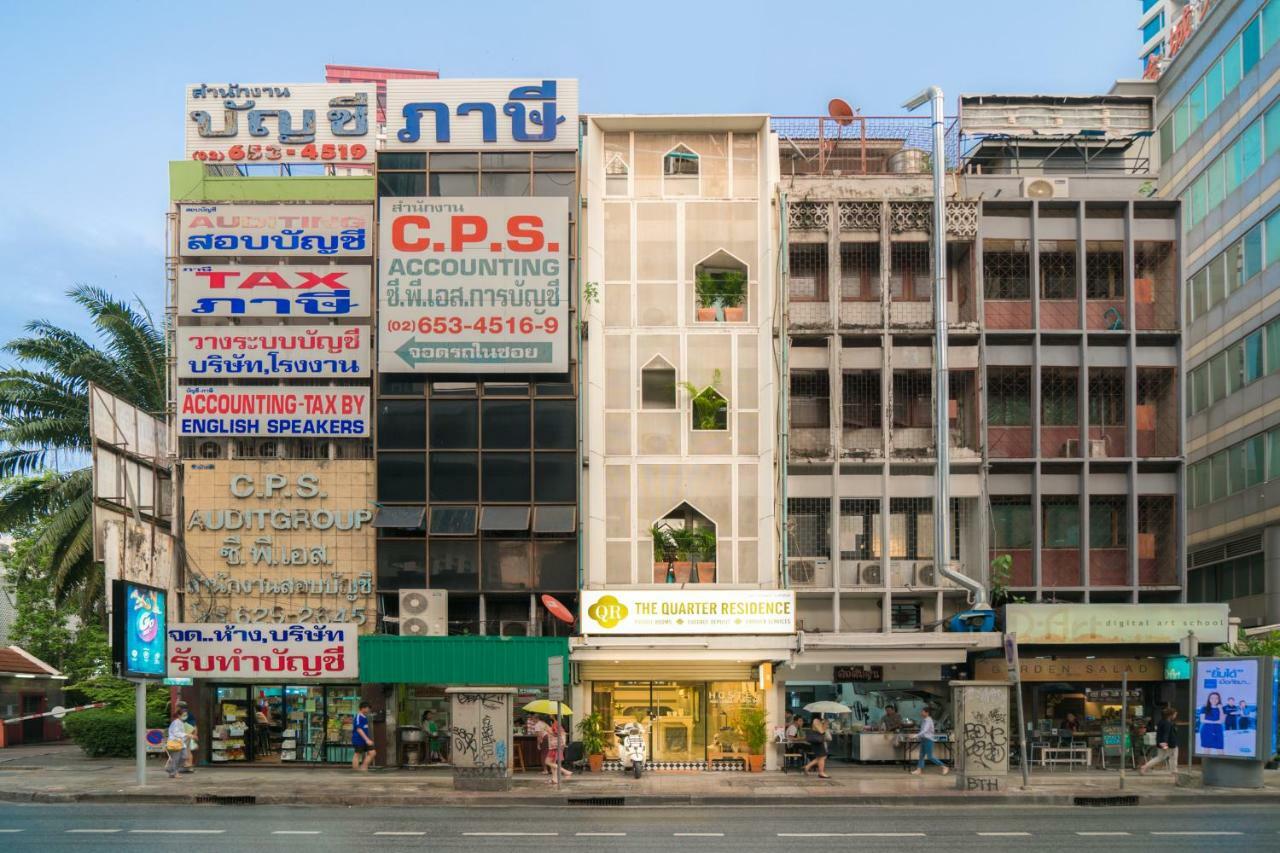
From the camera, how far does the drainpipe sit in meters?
37.9

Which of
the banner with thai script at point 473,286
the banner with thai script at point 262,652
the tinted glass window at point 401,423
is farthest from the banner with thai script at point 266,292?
the banner with thai script at point 262,652

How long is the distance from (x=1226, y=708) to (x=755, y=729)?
11404mm

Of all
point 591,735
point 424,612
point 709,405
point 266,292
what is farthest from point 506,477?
point 266,292

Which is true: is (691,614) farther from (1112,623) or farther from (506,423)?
(1112,623)

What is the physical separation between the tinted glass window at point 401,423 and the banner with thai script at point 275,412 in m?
0.50

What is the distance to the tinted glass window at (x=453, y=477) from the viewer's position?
37.4 metres

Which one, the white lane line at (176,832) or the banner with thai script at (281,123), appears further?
the banner with thai script at (281,123)

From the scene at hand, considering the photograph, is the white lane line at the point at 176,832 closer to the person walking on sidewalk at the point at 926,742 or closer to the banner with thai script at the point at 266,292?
the person walking on sidewalk at the point at 926,742

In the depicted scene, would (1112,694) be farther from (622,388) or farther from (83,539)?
(83,539)

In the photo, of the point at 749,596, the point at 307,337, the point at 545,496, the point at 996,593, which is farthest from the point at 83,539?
the point at 996,593

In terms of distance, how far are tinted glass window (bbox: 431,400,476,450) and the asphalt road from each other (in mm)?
13006

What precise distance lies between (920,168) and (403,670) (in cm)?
2175

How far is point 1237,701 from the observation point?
1165 inches

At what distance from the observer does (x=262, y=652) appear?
1435 inches
